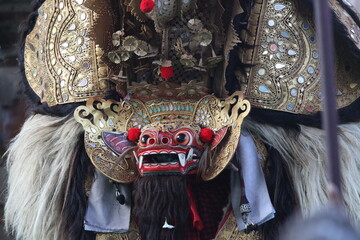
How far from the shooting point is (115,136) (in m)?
2.27

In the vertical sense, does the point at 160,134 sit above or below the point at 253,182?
above

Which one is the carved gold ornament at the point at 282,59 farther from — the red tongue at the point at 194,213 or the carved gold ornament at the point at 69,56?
the carved gold ornament at the point at 69,56

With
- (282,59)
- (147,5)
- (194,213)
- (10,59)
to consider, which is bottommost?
(194,213)

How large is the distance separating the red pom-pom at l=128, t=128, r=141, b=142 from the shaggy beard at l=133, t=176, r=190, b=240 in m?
0.12

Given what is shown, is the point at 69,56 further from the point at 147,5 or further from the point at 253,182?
the point at 253,182

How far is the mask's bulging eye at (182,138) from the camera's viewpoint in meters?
2.15

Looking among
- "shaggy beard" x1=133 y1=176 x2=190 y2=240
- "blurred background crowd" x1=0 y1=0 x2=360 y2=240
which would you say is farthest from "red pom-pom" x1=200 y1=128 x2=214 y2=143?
"blurred background crowd" x1=0 y1=0 x2=360 y2=240

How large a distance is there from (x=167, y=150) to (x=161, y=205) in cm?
17

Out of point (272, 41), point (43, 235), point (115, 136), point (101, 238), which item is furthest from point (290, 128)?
point (43, 235)

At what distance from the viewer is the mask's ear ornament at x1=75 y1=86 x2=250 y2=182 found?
214 centimetres

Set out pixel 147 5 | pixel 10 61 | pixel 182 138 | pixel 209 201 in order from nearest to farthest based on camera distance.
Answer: pixel 147 5
pixel 182 138
pixel 209 201
pixel 10 61

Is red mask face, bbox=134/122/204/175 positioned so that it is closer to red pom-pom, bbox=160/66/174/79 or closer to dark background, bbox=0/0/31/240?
red pom-pom, bbox=160/66/174/79

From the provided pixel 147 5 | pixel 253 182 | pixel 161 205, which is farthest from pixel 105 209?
pixel 147 5

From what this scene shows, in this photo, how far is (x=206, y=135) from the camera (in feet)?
7.15
